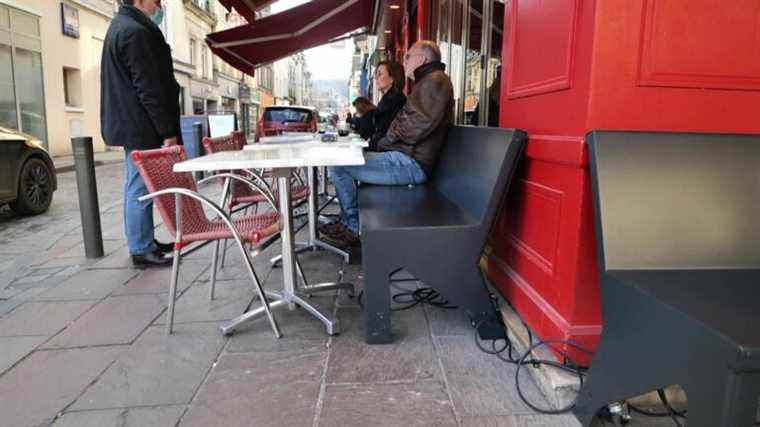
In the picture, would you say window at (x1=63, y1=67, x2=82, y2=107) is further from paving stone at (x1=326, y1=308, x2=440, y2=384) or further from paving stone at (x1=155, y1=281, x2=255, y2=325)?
paving stone at (x1=326, y1=308, x2=440, y2=384)

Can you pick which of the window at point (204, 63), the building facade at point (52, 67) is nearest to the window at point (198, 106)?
the window at point (204, 63)

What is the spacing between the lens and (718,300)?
141 centimetres

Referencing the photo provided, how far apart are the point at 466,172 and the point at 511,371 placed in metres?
1.18

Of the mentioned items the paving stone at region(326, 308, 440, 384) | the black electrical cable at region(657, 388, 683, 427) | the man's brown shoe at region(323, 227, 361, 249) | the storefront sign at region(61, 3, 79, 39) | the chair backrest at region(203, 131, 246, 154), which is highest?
the storefront sign at region(61, 3, 79, 39)

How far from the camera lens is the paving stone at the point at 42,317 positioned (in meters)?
2.78

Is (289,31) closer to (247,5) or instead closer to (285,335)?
(247,5)

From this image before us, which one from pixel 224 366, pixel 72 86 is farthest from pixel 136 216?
pixel 72 86

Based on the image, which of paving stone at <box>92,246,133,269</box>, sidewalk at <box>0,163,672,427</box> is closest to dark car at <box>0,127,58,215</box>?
paving stone at <box>92,246,133,269</box>

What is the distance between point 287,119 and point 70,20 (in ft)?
25.5

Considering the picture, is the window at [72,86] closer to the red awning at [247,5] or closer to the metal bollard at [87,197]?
the red awning at [247,5]

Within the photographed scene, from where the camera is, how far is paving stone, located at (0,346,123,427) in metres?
2.01

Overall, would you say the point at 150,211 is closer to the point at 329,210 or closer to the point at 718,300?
the point at 329,210

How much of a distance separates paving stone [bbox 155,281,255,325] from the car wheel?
12.4 ft

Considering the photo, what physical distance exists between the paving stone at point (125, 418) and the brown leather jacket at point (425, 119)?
2.27 metres
